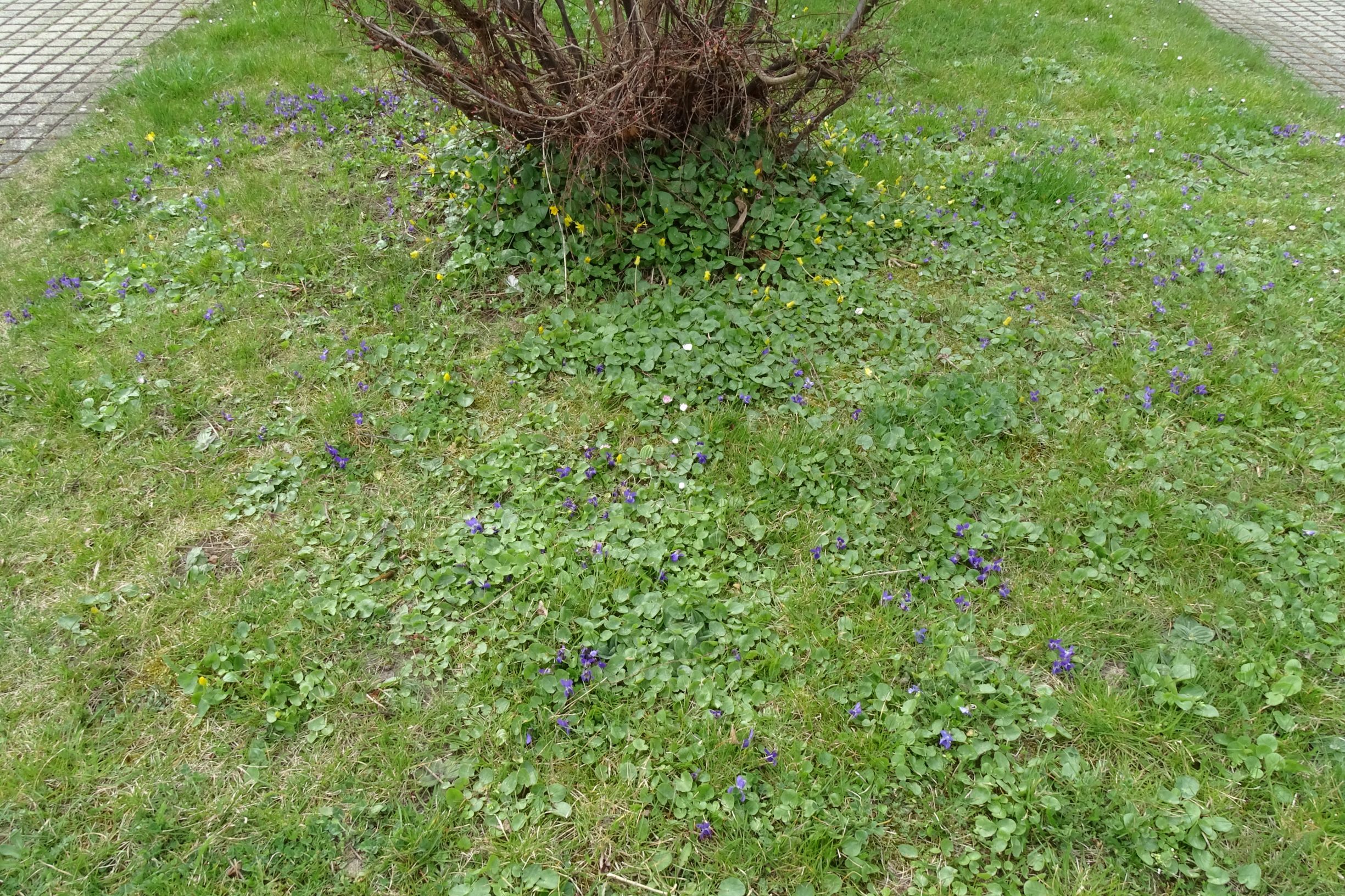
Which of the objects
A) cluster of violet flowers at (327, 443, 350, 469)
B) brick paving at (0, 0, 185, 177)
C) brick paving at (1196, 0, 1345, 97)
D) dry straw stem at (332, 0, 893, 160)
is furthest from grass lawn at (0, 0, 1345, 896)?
brick paving at (1196, 0, 1345, 97)

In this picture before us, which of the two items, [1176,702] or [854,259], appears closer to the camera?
[1176,702]

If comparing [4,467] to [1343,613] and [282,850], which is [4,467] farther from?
[1343,613]

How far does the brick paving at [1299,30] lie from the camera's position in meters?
7.33

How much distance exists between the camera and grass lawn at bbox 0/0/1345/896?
2.23 meters

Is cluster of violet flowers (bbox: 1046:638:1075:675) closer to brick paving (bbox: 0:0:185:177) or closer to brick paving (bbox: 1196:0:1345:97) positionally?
brick paving (bbox: 0:0:185:177)

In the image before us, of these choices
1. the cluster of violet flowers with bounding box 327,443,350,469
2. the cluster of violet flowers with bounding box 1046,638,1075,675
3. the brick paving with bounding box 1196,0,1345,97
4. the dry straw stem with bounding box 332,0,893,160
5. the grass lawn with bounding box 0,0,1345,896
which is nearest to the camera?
the grass lawn with bounding box 0,0,1345,896

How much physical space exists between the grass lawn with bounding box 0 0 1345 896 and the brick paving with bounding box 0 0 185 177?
80 centimetres

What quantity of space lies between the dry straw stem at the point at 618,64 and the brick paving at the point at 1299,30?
6.05m

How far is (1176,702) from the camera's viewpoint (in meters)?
2.45

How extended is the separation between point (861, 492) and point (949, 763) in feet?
3.62

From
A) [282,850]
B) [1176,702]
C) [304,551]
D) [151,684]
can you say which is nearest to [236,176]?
[304,551]

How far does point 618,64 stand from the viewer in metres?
3.59

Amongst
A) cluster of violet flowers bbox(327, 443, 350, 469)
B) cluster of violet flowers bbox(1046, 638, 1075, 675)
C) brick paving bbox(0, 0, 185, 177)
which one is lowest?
cluster of violet flowers bbox(1046, 638, 1075, 675)

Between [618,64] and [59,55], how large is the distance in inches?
225
